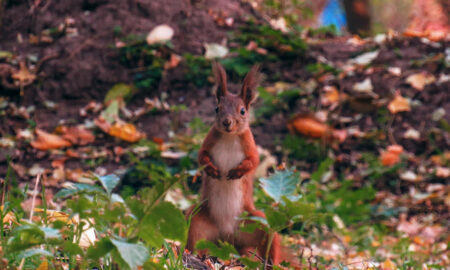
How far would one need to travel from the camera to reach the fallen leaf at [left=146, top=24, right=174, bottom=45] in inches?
208

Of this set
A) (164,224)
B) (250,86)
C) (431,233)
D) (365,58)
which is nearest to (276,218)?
(164,224)

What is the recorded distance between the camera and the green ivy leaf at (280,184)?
149cm

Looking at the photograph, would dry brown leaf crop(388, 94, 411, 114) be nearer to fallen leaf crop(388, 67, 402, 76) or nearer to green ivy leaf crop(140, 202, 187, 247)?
fallen leaf crop(388, 67, 402, 76)

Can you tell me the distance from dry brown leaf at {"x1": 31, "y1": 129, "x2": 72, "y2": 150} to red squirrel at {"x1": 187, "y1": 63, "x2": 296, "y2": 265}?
236cm

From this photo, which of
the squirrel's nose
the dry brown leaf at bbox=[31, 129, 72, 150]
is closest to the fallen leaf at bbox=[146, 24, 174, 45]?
the dry brown leaf at bbox=[31, 129, 72, 150]

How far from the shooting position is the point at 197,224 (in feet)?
7.53

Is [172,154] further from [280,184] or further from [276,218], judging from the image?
[276,218]

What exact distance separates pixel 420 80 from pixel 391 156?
1.09 m

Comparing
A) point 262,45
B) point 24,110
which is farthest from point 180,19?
point 24,110

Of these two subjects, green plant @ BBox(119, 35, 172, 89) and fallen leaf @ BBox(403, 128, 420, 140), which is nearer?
fallen leaf @ BBox(403, 128, 420, 140)

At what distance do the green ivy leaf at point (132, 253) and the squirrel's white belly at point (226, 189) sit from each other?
1.14m

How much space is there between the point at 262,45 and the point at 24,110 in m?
2.61

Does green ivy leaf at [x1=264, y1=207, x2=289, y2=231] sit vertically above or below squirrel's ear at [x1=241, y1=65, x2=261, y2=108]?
below

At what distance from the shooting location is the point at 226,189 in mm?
2332
